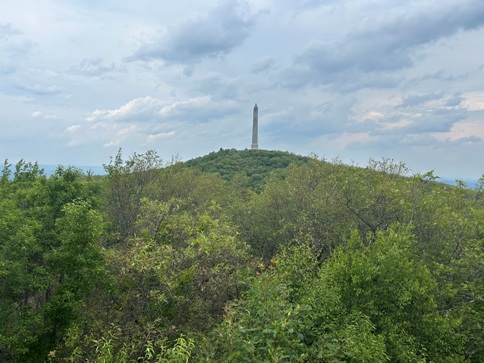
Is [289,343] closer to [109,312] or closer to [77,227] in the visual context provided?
[109,312]

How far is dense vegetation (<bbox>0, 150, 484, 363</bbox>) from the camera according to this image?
9.50 metres

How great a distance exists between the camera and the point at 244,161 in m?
82.7

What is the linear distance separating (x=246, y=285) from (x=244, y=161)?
69.0 meters

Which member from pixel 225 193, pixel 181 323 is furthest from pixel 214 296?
pixel 225 193

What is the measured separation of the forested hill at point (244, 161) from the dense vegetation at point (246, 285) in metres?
48.1

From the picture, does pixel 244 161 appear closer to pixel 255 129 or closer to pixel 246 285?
pixel 255 129

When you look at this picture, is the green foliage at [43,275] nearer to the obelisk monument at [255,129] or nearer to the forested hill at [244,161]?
the forested hill at [244,161]

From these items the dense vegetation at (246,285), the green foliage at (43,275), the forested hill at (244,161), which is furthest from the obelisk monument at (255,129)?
the green foliage at (43,275)

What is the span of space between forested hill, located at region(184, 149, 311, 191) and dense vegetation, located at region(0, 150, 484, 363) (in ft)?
158

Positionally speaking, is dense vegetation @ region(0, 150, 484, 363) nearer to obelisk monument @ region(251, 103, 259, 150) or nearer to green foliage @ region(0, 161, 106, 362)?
green foliage @ region(0, 161, 106, 362)

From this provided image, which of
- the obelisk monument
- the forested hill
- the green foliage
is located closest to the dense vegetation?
the green foliage

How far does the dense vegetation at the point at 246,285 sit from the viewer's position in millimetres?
9500

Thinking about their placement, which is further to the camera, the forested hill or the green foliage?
the forested hill

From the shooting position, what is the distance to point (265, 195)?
28.9 m
